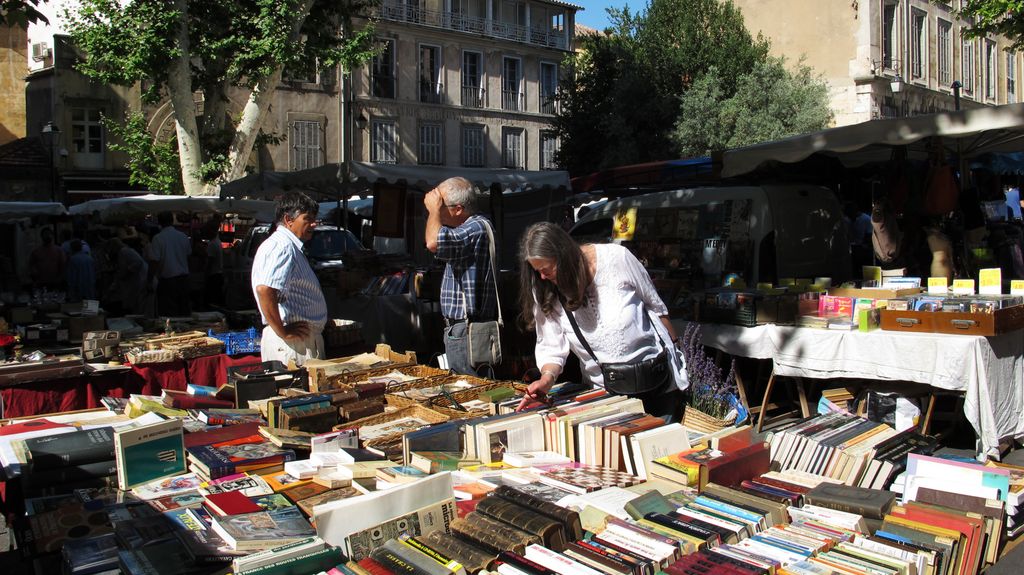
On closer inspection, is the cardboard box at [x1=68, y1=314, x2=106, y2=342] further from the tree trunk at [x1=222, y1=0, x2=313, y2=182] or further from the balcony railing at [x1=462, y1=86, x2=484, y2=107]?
the balcony railing at [x1=462, y1=86, x2=484, y2=107]

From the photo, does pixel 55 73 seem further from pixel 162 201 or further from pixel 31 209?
pixel 162 201

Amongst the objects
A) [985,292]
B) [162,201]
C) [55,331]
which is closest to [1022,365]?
[985,292]

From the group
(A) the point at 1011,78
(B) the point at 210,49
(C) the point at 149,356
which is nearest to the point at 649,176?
(C) the point at 149,356

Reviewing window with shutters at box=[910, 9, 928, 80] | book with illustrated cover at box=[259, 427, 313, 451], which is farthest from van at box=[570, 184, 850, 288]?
window with shutters at box=[910, 9, 928, 80]

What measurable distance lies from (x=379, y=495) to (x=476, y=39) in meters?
29.6

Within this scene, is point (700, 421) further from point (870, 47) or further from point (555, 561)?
point (870, 47)

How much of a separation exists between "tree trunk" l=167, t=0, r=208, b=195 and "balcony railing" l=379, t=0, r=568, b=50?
1305cm

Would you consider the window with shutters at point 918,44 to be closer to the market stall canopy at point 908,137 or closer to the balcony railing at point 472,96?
the balcony railing at point 472,96

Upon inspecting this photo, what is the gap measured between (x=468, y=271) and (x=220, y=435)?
162 centimetres

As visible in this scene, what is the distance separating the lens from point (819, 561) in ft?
7.24

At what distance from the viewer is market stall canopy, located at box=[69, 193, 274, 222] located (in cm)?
1287

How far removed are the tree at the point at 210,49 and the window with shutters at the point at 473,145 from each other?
12.6 m

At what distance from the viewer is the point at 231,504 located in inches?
99.0

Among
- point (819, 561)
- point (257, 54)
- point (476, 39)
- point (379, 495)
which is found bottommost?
point (819, 561)
